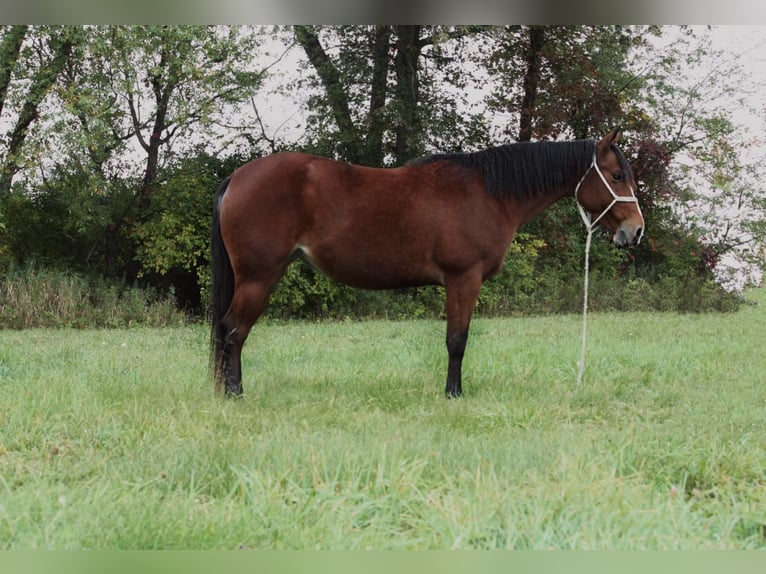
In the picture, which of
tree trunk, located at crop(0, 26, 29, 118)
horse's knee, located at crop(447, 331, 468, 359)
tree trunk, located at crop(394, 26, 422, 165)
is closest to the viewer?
horse's knee, located at crop(447, 331, 468, 359)

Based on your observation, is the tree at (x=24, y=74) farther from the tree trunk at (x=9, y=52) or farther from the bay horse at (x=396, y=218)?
the bay horse at (x=396, y=218)

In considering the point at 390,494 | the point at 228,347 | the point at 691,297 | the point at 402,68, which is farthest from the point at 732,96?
the point at 390,494

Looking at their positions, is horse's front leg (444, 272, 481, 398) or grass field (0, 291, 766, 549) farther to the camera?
horse's front leg (444, 272, 481, 398)

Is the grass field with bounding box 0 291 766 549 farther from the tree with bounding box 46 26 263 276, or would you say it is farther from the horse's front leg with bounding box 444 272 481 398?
the tree with bounding box 46 26 263 276


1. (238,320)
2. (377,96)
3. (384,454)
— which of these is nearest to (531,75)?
(377,96)

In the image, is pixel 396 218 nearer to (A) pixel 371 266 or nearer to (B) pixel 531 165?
(A) pixel 371 266

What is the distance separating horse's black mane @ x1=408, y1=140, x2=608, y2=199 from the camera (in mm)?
5293

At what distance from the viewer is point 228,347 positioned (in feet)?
16.9

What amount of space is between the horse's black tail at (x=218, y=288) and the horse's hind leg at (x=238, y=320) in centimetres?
5

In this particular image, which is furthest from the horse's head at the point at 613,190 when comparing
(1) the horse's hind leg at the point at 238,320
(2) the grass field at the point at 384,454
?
(1) the horse's hind leg at the point at 238,320

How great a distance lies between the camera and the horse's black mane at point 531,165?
208 inches

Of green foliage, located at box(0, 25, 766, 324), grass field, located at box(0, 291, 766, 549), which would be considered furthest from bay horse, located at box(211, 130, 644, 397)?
green foliage, located at box(0, 25, 766, 324)

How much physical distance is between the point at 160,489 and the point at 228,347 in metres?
2.16

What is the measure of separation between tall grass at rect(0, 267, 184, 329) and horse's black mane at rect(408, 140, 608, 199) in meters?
7.53
